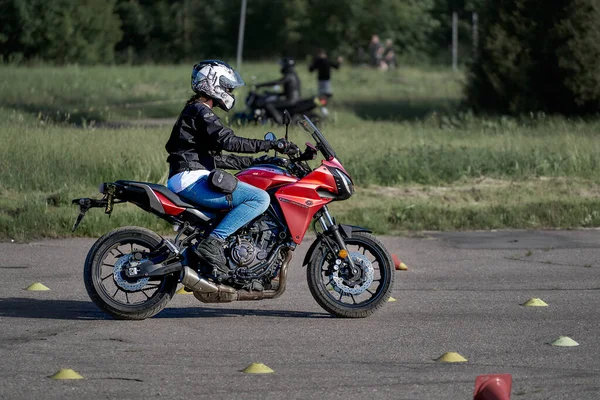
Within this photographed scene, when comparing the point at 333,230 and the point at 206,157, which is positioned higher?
the point at 206,157

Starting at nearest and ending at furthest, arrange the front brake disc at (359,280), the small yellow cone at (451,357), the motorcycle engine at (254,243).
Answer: the small yellow cone at (451,357) → the motorcycle engine at (254,243) → the front brake disc at (359,280)

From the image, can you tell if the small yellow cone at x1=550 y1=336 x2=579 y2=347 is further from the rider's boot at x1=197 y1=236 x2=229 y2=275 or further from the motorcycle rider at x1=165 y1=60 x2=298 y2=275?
the rider's boot at x1=197 y1=236 x2=229 y2=275

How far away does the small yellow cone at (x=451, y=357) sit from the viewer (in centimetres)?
720

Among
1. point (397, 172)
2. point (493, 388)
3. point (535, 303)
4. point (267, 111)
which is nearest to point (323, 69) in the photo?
point (267, 111)

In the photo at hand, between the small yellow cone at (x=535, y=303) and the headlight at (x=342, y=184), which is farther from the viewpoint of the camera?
the small yellow cone at (x=535, y=303)

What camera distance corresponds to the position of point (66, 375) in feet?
21.8

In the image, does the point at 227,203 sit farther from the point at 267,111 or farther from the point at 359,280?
the point at 267,111

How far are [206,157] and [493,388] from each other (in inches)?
138

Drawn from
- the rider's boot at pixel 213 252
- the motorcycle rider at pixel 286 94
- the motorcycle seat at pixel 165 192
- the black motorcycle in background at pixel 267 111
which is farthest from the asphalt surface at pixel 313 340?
the motorcycle rider at pixel 286 94

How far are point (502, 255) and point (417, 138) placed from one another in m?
8.25

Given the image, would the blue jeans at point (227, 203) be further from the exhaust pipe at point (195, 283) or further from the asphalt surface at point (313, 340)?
the asphalt surface at point (313, 340)

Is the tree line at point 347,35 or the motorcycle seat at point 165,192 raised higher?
the motorcycle seat at point 165,192

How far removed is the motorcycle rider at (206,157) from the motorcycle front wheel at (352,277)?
64cm

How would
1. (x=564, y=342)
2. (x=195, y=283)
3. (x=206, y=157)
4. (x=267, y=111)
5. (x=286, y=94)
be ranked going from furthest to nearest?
(x=286, y=94) → (x=267, y=111) → (x=206, y=157) → (x=195, y=283) → (x=564, y=342)
